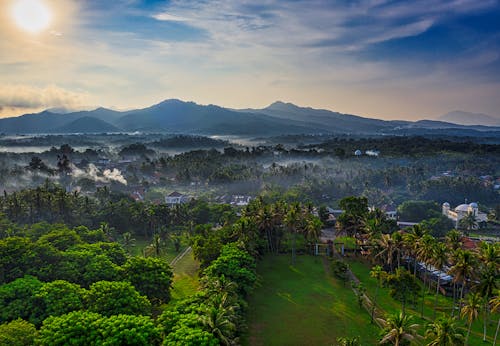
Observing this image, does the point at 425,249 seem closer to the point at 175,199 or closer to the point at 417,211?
the point at 417,211

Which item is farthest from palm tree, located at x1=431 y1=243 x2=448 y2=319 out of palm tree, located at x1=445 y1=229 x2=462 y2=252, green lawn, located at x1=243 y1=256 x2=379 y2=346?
green lawn, located at x1=243 y1=256 x2=379 y2=346

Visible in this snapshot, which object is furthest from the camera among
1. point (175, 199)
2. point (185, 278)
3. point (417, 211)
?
point (175, 199)

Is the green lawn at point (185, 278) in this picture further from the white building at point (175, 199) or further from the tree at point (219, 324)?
the white building at point (175, 199)

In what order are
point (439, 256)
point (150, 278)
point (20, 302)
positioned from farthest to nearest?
1. point (150, 278)
2. point (439, 256)
3. point (20, 302)

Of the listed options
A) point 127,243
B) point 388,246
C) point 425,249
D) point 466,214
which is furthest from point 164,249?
point 466,214

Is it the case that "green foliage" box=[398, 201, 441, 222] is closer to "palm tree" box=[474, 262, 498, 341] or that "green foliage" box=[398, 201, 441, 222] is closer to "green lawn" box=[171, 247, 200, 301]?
"palm tree" box=[474, 262, 498, 341]

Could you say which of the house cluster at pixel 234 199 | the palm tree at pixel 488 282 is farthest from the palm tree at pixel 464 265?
the house cluster at pixel 234 199

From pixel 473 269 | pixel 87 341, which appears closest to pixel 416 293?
pixel 473 269
